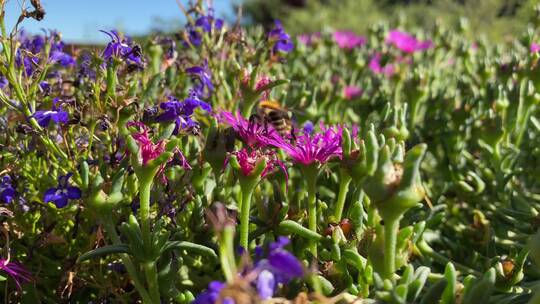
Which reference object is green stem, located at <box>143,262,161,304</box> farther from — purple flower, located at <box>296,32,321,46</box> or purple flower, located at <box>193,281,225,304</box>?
purple flower, located at <box>296,32,321,46</box>

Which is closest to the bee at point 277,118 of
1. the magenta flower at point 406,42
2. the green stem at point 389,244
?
the green stem at point 389,244

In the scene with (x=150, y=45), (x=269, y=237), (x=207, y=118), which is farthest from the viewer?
(x=150, y=45)

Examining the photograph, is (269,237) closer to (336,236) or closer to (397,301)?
(336,236)

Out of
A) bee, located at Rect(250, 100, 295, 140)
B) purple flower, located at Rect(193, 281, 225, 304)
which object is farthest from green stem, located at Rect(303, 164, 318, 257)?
purple flower, located at Rect(193, 281, 225, 304)

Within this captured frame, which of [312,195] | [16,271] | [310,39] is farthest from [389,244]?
[310,39]

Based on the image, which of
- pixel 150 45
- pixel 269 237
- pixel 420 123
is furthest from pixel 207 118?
pixel 420 123

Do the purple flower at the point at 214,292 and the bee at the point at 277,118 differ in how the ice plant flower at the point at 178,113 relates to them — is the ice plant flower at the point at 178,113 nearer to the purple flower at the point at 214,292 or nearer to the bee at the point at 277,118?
the bee at the point at 277,118

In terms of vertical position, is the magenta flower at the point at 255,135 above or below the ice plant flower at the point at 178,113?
below
